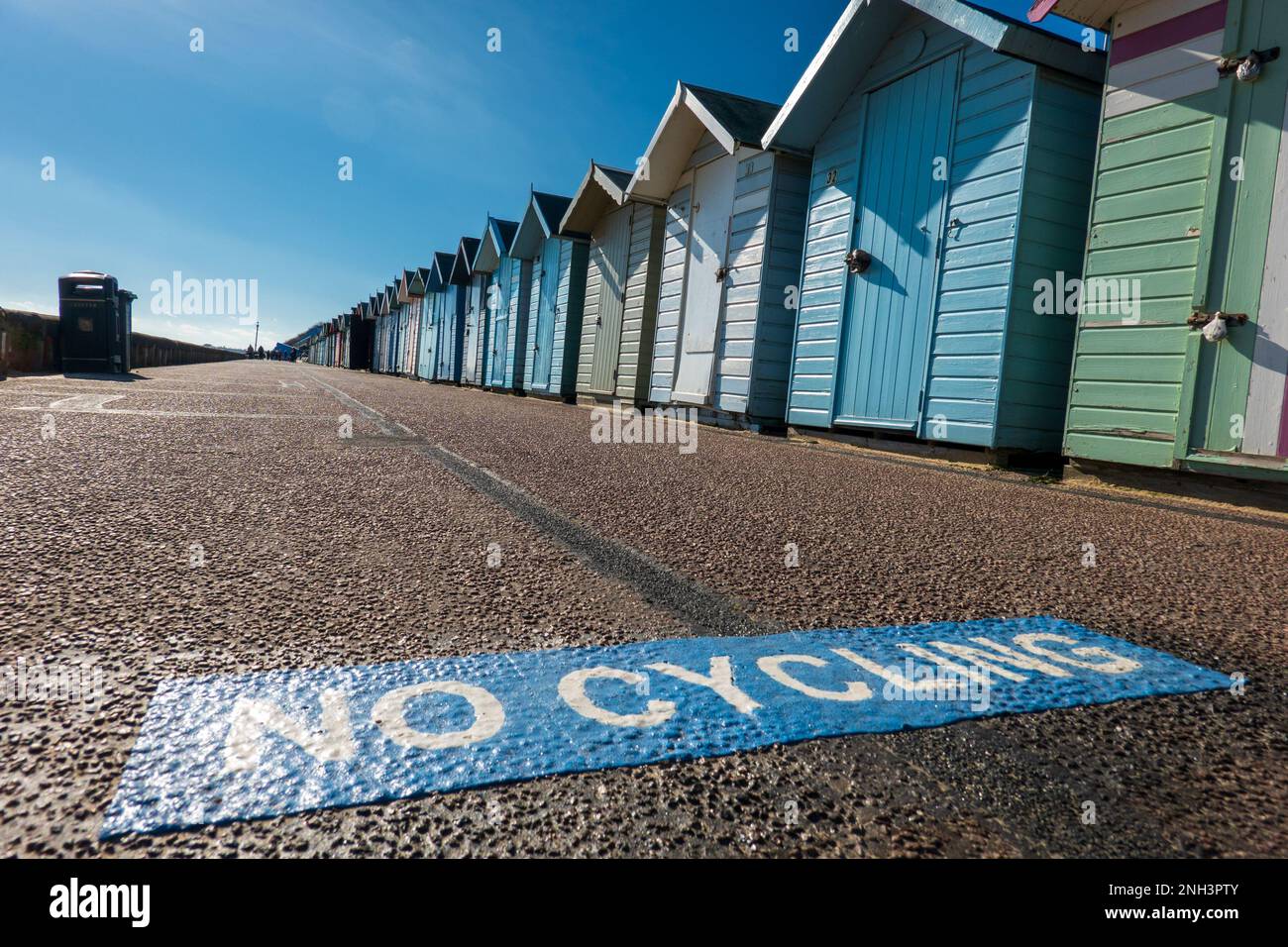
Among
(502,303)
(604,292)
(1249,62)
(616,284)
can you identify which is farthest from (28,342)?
(1249,62)

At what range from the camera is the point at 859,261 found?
26.0ft

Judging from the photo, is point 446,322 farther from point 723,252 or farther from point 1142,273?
point 1142,273

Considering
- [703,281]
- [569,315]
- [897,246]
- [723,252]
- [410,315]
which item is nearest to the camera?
[897,246]

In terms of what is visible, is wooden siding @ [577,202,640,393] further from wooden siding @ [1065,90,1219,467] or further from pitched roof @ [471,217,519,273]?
wooden siding @ [1065,90,1219,467]

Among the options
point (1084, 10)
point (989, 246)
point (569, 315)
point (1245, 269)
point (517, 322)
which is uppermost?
point (1084, 10)

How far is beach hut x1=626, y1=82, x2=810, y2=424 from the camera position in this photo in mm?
9648

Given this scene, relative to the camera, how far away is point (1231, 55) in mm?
4660

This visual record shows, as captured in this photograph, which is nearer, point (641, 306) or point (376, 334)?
point (641, 306)

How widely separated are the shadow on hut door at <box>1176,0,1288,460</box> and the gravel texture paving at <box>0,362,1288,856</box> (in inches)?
29.2

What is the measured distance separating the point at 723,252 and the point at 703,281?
59 centimetres

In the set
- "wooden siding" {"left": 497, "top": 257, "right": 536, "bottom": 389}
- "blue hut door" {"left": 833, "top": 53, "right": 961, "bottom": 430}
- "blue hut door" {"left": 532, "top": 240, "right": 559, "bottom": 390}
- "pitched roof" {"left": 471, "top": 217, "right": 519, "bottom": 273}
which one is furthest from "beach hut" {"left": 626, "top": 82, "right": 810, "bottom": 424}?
"pitched roof" {"left": 471, "top": 217, "right": 519, "bottom": 273}

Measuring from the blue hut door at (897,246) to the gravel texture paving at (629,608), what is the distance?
2924mm
